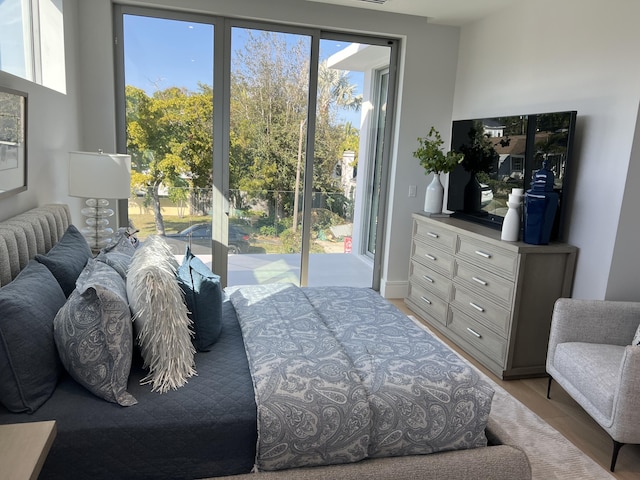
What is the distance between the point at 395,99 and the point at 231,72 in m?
1.59

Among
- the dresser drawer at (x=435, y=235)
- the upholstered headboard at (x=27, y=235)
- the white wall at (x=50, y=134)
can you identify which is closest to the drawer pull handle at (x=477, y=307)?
the dresser drawer at (x=435, y=235)

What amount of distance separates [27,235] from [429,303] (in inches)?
123

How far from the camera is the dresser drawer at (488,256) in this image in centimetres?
317

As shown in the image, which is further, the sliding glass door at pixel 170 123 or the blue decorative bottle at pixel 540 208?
the sliding glass door at pixel 170 123

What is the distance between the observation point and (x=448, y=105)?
4715 mm

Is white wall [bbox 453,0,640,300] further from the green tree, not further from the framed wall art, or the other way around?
the framed wall art

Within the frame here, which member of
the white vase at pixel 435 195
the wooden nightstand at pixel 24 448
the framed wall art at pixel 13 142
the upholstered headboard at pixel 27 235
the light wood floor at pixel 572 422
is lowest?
the light wood floor at pixel 572 422

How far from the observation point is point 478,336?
3.53 metres

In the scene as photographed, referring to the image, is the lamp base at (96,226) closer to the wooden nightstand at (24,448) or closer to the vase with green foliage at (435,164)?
the wooden nightstand at (24,448)

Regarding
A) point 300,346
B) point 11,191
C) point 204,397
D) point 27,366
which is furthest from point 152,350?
point 11,191

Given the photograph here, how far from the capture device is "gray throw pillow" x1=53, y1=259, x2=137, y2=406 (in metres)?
1.64

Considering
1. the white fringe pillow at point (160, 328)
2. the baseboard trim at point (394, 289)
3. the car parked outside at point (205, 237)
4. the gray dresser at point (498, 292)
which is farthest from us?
the baseboard trim at point (394, 289)

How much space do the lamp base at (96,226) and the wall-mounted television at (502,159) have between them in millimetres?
2868

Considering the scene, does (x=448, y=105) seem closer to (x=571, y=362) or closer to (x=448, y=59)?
(x=448, y=59)
